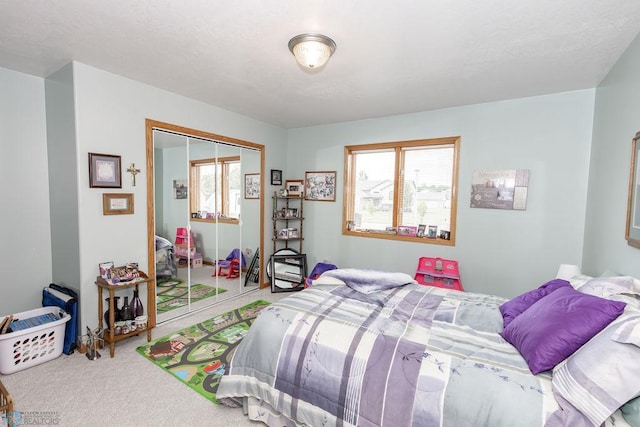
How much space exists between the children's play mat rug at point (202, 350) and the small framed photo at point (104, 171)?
1.58 metres

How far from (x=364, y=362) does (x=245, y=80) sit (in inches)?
103

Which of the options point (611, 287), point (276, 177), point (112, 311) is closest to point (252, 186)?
point (276, 177)

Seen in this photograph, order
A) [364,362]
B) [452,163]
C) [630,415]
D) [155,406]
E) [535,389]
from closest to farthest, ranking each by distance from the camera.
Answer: [630,415], [535,389], [364,362], [155,406], [452,163]

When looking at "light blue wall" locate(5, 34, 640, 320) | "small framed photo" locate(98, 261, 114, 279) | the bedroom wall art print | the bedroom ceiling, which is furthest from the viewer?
the bedroom wall art print

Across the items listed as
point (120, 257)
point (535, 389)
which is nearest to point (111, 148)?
point (120, 257)

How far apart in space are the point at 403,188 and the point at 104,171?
11.3ft

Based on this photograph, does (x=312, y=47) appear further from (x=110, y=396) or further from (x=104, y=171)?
(x=110, y=396)

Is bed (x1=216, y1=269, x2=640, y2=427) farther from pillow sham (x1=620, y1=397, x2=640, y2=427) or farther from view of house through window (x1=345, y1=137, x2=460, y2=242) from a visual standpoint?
view of house through window (x1=345, y1=137, x2=460, y2=242)

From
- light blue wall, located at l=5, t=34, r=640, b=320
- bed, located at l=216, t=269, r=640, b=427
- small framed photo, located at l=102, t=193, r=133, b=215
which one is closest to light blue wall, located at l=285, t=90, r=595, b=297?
light blue wall, located at l=5, t=34, r=640, b=320

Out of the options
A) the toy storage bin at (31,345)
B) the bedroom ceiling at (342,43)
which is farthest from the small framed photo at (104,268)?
the bedroom ceiling at (342,43)

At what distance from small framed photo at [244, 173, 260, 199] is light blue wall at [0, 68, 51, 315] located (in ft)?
6.99

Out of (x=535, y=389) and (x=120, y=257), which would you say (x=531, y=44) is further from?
(x=120, y=257)

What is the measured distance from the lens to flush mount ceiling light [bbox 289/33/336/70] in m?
1.94

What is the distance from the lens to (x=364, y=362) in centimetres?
151
